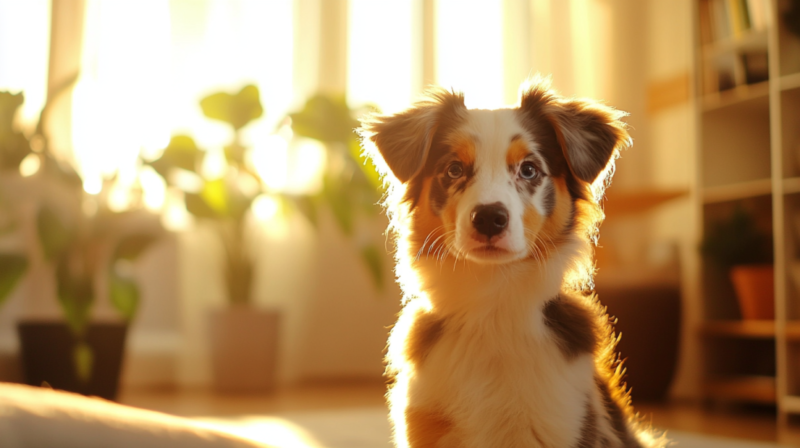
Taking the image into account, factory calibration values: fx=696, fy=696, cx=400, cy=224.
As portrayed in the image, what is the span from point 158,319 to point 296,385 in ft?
3.35

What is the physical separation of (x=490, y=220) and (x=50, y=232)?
257 cm

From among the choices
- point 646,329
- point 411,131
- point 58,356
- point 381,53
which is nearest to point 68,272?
point 58,356

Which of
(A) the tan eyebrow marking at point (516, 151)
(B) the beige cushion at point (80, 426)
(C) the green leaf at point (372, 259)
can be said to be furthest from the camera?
(C) the green leaf at point (372, 259)

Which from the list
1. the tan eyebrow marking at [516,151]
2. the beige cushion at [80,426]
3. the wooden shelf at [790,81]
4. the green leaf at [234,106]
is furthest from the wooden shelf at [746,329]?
the beige cushion at [80,426]

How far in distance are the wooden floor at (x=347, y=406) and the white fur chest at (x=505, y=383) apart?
1.92 metres

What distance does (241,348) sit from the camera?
410 cm

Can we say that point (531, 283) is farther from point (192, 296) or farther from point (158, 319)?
point (158, 319)

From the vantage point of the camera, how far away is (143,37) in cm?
433

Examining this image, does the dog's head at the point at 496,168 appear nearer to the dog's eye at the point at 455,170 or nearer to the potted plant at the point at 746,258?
the dog's eye at the point at 455,170

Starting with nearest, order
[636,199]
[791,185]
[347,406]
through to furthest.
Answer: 1. [791,185]
2. [347,406]
3. [636,199]

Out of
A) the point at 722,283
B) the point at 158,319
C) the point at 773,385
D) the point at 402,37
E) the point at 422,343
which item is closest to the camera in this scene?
the point at 422,343

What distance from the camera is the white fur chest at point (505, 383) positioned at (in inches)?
54.1

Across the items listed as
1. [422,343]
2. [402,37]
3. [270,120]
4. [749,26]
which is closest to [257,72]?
[270,120]

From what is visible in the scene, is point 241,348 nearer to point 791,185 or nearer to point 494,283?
point 494,283
